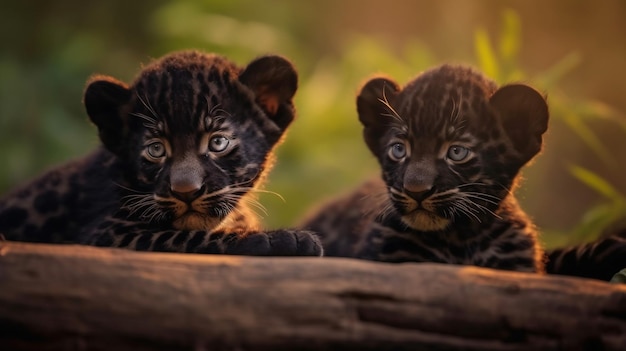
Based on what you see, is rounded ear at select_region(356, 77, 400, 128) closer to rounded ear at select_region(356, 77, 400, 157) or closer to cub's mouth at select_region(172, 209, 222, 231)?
rounded ear at select_region(356, 77, 400, 157)

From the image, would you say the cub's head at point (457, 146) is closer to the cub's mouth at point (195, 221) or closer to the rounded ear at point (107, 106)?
the cub's mouth at point (195, 221)

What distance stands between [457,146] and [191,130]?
4.51 feet

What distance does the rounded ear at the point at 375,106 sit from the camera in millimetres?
5016

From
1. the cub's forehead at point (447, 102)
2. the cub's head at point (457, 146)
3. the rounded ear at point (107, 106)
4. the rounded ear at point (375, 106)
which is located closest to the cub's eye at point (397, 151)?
the cub's head at point (457, 146)

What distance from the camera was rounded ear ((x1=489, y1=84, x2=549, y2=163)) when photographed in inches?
183

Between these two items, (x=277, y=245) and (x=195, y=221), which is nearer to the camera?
(x=277, y=245)

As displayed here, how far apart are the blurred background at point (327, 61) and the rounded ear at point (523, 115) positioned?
7.75ft

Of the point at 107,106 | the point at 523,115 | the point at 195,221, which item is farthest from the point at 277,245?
the point at 523,115

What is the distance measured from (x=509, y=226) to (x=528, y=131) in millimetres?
569

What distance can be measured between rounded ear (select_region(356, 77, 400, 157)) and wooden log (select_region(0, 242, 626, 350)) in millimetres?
1612

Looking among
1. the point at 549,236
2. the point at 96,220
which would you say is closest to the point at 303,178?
the point at 549,236

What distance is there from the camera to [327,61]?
12.1 meters

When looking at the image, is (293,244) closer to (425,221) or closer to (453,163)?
(425,221)

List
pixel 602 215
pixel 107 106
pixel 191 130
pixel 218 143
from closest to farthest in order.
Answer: pixel 191 130 < pixel 218 143 < pixel 107 106 < pixel 602 215
